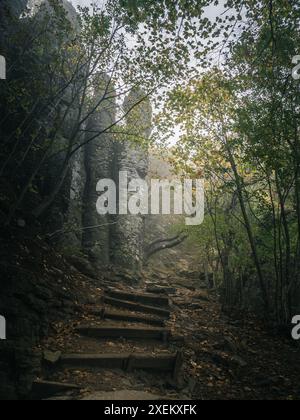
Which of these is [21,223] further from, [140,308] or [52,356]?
[52,356]

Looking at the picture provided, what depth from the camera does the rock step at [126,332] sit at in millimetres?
7469

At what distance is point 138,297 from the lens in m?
10.6

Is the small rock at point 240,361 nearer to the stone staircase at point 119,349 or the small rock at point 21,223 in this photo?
the stone staircase at point 119,349

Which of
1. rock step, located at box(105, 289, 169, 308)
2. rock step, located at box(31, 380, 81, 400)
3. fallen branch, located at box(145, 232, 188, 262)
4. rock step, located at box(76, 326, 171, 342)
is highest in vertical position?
fallen branch, located at box(145, 232, 188, 262)

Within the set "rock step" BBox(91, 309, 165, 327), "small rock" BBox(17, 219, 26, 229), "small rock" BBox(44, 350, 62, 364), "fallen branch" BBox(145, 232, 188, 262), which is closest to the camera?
"small rock" BBox(44, 350, 62, 364)

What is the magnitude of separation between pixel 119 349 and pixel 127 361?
0.77 meters

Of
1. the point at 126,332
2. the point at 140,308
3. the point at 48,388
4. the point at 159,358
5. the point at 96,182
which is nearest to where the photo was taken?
the point at 48,388

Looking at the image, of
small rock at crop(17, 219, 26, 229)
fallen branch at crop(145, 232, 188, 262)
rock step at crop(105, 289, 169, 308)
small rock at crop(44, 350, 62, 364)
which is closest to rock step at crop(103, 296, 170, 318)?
rock step at crop(105, 289, 169, 308)

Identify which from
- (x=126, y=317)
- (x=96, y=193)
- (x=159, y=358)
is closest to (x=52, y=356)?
(x=159, y=358)

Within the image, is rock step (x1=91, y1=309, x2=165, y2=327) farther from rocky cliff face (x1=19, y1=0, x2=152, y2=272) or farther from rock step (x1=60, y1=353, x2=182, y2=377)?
rocky cliff face (x1=19, y1=0, x2=152, y2=272)

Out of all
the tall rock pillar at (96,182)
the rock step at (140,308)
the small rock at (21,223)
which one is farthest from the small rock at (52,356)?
the tall rock pillar at (96,182)

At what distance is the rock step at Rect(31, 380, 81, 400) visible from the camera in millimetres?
5104

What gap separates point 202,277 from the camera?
18812mm
